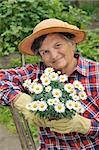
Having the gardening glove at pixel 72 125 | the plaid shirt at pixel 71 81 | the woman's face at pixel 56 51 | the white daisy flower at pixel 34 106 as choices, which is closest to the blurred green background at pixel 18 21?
the plaid shirt at pixel 71 81

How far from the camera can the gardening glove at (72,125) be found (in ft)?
5.87

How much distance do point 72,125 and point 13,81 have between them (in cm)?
46

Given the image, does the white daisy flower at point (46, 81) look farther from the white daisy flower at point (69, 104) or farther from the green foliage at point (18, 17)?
the green foliage at point (18, 17)

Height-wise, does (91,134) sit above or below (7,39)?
above

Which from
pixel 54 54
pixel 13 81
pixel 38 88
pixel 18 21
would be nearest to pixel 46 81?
pixel 38 88

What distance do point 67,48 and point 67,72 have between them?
125 millimetres

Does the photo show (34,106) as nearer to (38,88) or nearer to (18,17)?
(38,88)

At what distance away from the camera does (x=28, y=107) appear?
1798mm

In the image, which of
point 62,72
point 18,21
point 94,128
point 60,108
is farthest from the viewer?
point 18,21

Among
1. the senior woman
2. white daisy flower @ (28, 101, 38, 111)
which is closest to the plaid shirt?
the senior woman

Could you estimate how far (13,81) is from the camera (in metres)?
2.14

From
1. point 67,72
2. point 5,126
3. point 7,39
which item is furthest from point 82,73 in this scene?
point 7,39

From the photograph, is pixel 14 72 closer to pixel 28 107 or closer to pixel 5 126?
pixel 28 107

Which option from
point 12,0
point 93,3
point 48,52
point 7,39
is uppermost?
point 48,52
